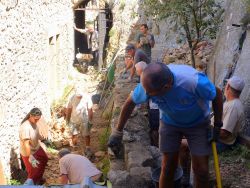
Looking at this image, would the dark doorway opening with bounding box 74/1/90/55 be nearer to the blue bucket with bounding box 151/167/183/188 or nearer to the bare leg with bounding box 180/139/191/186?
the bare leg with bounding box 180/139/191/186

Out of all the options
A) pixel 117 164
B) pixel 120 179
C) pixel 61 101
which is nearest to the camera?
pixel 120 179

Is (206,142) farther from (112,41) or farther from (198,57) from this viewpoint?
(112,41)

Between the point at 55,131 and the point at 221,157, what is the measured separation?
6.65 m

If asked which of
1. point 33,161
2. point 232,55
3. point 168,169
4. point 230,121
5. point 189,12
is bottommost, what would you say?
point 33,161

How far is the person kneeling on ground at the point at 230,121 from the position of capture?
466 centimetres

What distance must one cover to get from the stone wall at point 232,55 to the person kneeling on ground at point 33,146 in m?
3.35

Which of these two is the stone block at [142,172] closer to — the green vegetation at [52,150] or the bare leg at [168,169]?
the bare leg at [168,169]

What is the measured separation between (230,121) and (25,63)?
18.4ft

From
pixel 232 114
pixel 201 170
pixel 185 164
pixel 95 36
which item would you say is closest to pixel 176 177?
pixel 201 170

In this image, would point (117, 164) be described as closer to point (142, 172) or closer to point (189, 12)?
point (142, 172)

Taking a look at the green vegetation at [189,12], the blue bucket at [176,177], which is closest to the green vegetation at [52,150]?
the green vegetation at [189,12]

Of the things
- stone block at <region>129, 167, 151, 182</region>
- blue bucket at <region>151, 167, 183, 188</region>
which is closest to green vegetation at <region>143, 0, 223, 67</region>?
stone block at <region>129, 167, 151, 182</region>

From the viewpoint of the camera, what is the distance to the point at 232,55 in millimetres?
6945

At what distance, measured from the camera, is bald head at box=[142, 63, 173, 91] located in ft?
9.82
